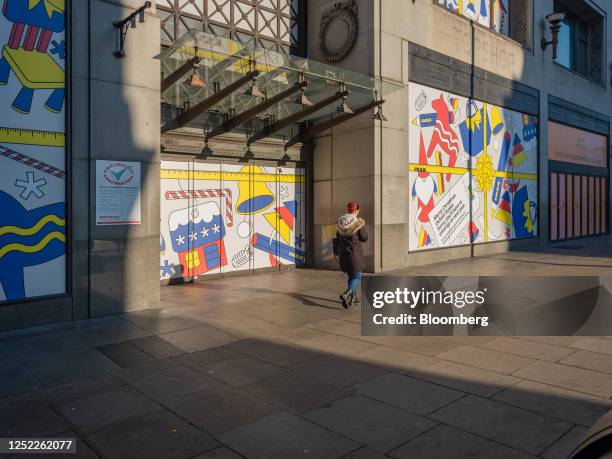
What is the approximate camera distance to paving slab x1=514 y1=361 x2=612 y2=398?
16.3 feet

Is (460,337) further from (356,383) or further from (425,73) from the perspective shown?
(425,73)

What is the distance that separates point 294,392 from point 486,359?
239 centimetres

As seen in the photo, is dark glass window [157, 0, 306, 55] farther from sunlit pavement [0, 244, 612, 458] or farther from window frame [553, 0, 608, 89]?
window frame [553, 0, 608, 89]

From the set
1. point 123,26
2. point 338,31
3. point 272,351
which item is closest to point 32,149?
point 123,26

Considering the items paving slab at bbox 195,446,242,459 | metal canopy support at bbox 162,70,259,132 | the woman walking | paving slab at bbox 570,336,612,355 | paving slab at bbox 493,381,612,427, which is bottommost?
paving slab at bbox 195,446,242,459

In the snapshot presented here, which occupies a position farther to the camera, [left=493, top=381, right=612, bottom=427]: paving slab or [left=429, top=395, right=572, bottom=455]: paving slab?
[left=493, top=381, right=612, bottom=427]: paving slab

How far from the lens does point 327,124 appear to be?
13.1 meters

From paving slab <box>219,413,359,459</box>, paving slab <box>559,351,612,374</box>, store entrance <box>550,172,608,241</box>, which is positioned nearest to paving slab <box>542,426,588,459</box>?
paving slab <box>219,413,359,459</box>

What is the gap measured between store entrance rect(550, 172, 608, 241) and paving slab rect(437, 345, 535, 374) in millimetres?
15585

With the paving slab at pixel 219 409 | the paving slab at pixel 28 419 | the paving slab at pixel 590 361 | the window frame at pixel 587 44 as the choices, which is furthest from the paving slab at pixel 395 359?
the window frame at pixel 587 44

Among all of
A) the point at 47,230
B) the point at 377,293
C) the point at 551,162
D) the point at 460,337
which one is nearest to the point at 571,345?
the point at 460,337

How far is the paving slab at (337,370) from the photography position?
17.6ft

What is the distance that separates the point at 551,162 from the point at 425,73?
865 centimetres

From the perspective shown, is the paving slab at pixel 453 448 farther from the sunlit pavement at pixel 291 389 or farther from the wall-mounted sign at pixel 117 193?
the wall-mounted sign at pixel 117 193
